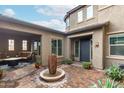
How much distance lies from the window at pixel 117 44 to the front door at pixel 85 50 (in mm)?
2822

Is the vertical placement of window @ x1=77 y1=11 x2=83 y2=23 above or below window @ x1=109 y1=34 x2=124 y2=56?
above

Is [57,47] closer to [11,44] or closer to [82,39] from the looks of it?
[82,39]

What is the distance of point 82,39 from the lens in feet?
36.0

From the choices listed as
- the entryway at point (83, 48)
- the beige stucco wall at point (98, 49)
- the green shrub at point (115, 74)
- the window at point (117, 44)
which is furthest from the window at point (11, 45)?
the green shrub at point (115, 74)

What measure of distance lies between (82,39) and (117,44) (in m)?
3.99

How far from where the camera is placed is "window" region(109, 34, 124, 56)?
7.21 m

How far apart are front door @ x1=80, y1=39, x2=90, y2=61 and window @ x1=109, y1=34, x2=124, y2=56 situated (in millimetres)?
2822

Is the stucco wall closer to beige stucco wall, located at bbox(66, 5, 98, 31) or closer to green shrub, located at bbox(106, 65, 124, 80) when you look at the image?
green shrub, located at bbox(106, 65, 124, 80)

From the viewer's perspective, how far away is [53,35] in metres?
9.49

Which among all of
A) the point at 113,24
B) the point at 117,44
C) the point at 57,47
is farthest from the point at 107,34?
the point at 57,47

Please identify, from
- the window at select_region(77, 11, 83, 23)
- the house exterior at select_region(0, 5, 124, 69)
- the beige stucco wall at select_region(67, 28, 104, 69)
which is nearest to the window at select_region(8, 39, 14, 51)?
the house exterior at select_region(0, 5, 124, 69)
